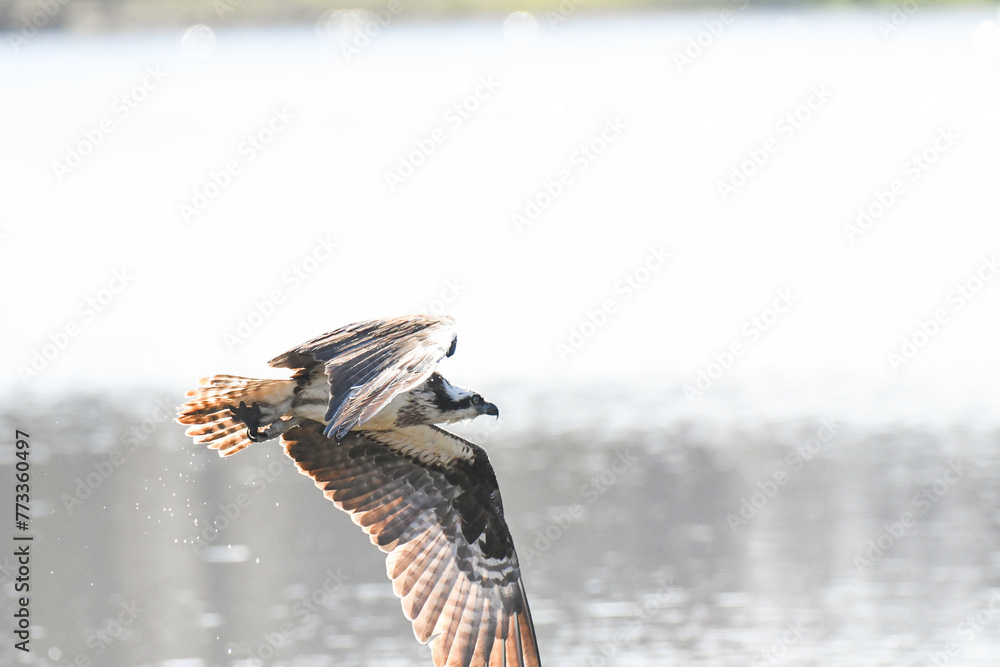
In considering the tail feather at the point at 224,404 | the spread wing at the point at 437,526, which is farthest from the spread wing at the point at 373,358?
the spread wing at the point at 437,526

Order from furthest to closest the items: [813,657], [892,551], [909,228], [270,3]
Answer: [270,3], [909,228], [892,551], [813,657]

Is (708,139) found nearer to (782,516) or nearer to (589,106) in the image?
(589,106)

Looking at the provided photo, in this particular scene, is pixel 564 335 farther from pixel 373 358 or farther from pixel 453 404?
pixel 373 358

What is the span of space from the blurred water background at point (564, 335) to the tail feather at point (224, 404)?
4.30 metres

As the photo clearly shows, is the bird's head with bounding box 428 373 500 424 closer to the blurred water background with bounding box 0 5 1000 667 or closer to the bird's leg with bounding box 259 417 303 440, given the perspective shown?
the bird's leg with bounding box 259 417 303 440

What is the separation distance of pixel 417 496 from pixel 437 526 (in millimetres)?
230

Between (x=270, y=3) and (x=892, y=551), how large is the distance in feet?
156

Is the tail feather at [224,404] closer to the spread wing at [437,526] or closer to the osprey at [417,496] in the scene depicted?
the osprey at [417,496]

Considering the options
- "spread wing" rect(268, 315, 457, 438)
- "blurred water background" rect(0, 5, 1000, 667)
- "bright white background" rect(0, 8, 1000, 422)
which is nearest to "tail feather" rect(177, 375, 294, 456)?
"spread wing" rect(268, 315, 457, 438)

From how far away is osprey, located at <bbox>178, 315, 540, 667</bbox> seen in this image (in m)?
8.67

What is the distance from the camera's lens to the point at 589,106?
4484 centimetres

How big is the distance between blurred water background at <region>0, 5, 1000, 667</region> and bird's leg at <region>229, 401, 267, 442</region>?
445 centimetres

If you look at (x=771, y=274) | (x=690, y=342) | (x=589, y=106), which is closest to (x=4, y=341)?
(x=690, y=342)

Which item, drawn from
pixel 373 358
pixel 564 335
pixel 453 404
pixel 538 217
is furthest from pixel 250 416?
pixel 538 217
